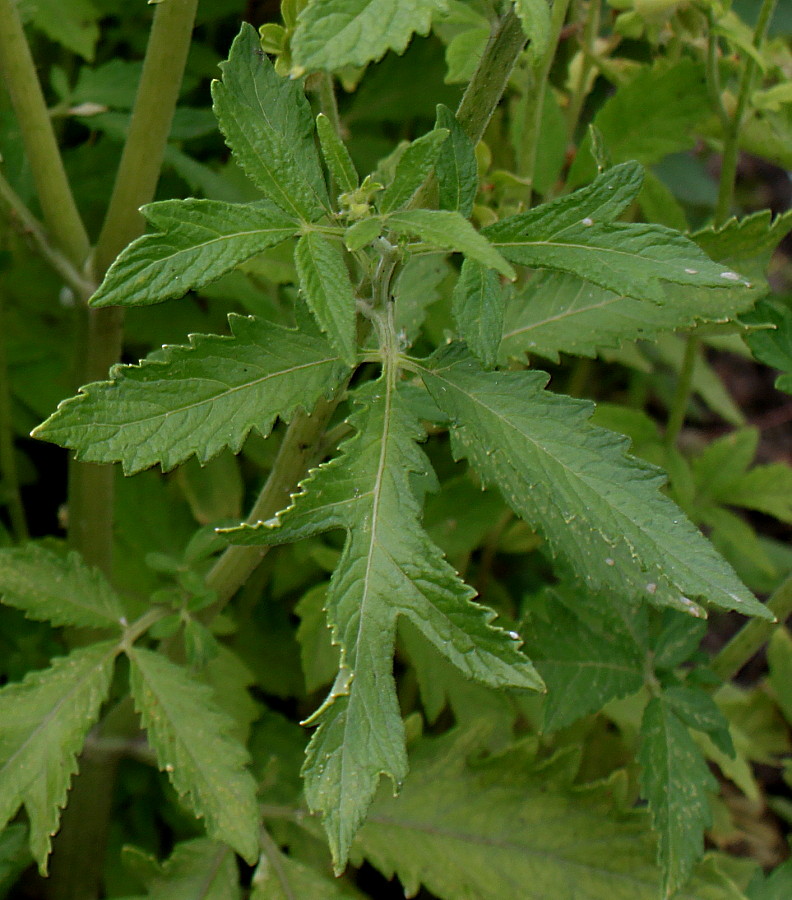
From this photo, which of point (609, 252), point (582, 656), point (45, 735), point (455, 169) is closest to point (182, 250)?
point (455, 169)

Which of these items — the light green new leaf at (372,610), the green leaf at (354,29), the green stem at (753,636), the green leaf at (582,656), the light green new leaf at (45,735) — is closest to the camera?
the green leaf at (354,29)

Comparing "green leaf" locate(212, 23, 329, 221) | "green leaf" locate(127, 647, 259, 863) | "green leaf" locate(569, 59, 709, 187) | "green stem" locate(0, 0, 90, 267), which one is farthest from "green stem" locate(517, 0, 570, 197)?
"green leaf" locate(127, 647, 259, 863)

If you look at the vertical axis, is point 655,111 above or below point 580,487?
above

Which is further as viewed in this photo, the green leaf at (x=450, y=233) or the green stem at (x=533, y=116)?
the green stem at (x=533, y=116)

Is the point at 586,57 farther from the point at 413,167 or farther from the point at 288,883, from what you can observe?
the point at 288,883

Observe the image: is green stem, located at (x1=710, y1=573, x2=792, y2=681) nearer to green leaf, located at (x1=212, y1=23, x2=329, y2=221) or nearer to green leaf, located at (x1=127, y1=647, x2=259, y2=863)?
green leaf, located at (x1=127, y1=647, x2=259, y2=863)

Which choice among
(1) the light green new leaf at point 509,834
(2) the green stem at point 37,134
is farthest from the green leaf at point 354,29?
(1) the light green new leaf at point 509,834

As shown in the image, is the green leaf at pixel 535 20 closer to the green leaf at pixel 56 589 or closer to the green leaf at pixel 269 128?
the green leaf at pixel 269 128
